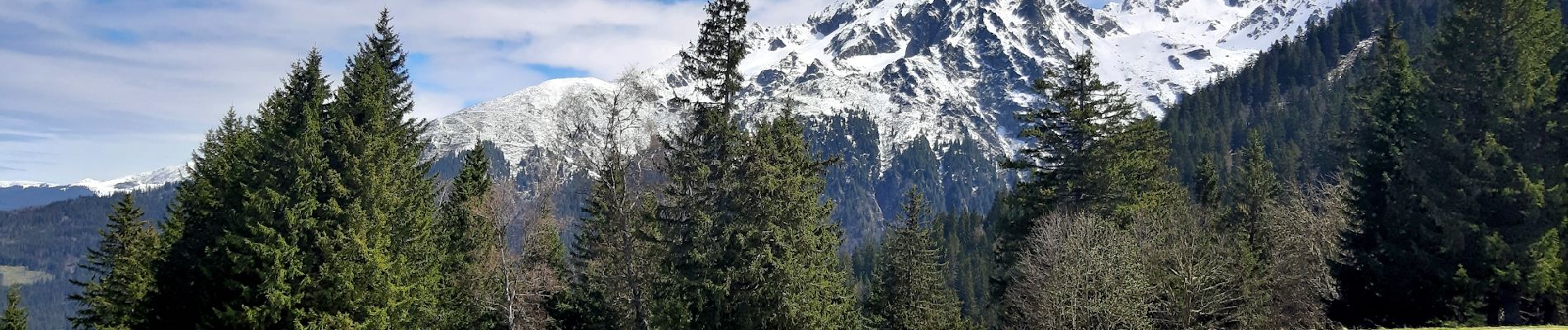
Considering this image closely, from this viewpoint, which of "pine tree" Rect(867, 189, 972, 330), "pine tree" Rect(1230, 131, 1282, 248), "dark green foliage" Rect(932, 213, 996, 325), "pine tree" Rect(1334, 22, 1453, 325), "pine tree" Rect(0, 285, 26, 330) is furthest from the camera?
"dark green foliage" Rect(932, 213, 996, 325)

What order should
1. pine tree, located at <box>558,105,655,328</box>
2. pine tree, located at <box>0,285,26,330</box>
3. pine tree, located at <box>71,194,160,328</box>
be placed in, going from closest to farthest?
pine tree, located at <box>558,105,655,328</box>
pine tree, located at <box>71,194,160,328</box>
pine tree, located at <box>0,285,26,330</box>

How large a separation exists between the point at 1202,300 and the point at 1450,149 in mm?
7972

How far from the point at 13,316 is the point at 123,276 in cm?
1046

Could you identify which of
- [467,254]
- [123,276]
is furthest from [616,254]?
[123,276]

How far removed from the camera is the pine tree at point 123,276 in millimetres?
29406

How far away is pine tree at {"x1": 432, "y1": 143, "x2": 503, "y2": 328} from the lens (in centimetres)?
3066

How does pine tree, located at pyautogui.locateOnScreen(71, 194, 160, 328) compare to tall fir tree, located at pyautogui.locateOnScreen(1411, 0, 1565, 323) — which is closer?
tall fir tree, located at pyautogui.locateOnScreen(1411, 0, 1565, 323)

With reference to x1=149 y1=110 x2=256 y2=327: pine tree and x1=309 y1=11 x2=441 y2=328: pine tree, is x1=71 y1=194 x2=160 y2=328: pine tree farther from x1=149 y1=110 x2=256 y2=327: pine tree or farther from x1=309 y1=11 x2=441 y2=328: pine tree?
x1=309 y1=11 x2=441 y2=328: pine tree

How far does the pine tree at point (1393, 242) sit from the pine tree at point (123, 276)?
38076 millimetres

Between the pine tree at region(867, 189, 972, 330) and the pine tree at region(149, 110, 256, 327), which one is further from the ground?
the pine tree at region(149, 110, 256, 327)

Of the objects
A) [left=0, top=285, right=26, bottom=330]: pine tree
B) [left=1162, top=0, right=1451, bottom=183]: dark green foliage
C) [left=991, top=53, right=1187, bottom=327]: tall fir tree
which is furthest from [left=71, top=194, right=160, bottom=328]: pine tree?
[left=1162, top=0, right=1451, bottom=183]: dark green foliage

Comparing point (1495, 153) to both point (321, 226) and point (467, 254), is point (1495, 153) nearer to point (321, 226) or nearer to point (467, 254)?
point (321, 226)

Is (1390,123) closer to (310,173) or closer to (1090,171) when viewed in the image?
(1090,171)

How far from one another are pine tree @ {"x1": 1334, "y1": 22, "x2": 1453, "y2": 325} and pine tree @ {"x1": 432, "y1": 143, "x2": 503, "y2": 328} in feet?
91.7
